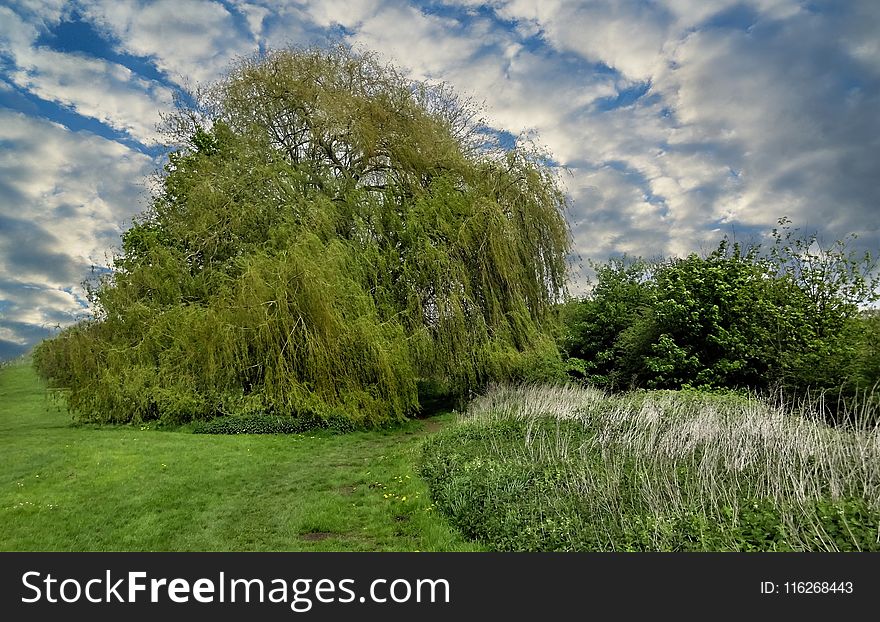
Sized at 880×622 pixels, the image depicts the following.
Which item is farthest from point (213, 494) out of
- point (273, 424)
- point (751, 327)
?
point (751, 327)

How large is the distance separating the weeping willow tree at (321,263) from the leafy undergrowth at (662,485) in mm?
4865

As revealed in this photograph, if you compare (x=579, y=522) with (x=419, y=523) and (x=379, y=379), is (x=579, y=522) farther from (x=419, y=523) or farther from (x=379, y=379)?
(x=379, y=379)

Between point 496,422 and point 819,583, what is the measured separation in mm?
8327

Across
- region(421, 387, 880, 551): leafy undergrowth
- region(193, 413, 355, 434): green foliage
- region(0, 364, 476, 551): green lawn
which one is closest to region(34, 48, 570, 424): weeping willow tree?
region(193, 413, 355, 434): green foliage

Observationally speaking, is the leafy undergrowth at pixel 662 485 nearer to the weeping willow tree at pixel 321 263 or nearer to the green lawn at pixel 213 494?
the green lawn at pixel 213 494

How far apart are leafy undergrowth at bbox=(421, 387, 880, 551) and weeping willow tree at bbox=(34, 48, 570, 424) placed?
192 inches

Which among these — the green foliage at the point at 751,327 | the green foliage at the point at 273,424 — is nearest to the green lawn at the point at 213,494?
the green foliage at the point at 273,424

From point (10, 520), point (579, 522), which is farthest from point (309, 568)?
point (10, 520)

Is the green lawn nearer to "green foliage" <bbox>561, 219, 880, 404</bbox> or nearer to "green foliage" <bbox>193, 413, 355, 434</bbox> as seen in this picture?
"green foliage" <bbox>193, 413, 355, 434</bbox>

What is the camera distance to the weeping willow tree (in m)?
14.5

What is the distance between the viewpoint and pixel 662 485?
22.1ft

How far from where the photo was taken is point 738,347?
16.8 m

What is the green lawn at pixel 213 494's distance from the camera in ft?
20.6

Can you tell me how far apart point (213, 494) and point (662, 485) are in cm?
661
